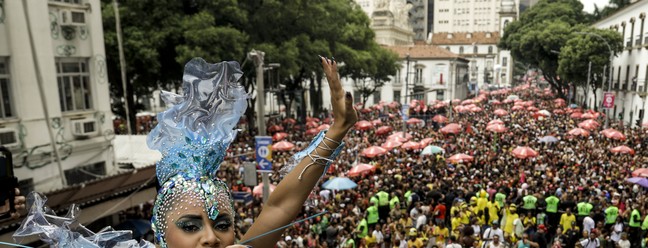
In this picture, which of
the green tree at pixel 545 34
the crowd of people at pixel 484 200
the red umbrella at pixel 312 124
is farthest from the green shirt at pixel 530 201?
the green tree at pixel 545 34

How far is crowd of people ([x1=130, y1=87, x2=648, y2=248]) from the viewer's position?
30.2 ft

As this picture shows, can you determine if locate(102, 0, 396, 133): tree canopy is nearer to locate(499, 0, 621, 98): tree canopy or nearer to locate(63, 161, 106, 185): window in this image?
locate(63, 161, 106, 185): window

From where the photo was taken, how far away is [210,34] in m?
18.7

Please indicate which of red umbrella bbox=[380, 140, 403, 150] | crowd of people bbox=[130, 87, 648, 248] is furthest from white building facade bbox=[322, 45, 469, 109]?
red umbrella bbox=[380, 140, 403, 150]

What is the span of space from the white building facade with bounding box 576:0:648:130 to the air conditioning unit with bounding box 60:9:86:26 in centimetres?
2733

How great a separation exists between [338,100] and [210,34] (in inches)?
679

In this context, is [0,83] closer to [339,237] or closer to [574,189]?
[339,237]

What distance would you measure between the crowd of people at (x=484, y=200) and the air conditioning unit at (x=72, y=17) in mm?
5756

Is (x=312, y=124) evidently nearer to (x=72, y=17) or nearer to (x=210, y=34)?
(x=210, y=34)

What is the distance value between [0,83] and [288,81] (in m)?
20.4

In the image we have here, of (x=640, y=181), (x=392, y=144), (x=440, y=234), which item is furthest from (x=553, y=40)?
(x=440, y=234)

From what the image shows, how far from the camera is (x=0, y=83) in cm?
1030

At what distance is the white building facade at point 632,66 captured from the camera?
29.2m

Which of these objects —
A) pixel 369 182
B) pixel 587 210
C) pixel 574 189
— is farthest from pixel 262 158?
pixel 574 189
